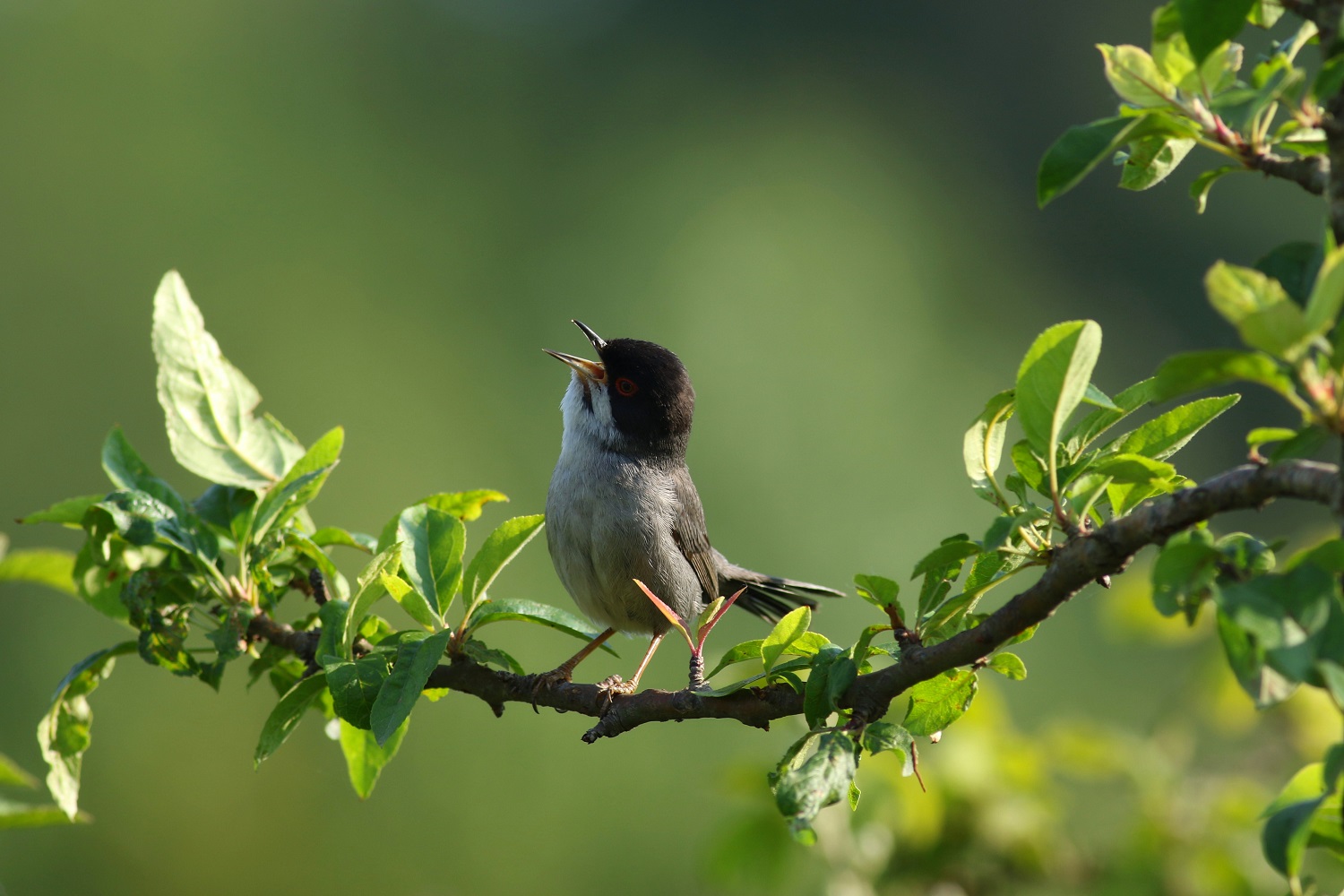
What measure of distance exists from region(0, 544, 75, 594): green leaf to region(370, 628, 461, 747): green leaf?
1451 millimetres

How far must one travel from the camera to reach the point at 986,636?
69.2 inches

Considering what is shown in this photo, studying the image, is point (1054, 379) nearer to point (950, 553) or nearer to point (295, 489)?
point (950, 553)

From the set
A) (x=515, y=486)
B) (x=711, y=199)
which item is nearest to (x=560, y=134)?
(x=711, y=199)

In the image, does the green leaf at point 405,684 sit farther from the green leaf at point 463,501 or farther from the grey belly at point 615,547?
the grey belly at point 615,547

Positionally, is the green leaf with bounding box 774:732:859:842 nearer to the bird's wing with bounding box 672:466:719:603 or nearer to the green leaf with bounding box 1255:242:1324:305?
the green leaf with bounding box 1255:242:1324:305

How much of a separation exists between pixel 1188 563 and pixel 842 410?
2624 centimetres

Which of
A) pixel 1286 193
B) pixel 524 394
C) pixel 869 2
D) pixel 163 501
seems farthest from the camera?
pixel 869 2

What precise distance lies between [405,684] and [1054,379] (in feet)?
4.32

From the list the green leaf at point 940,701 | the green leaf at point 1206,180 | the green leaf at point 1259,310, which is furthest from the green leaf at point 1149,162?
the green leaf at point 940,701

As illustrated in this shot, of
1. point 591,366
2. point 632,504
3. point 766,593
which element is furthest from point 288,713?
point 766,593

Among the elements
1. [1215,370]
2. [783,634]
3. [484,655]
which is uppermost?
[1215,370]

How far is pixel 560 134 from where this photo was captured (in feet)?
114

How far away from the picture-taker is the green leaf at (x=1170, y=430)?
6.44 feet

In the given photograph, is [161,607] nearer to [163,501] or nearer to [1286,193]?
[163,501]
